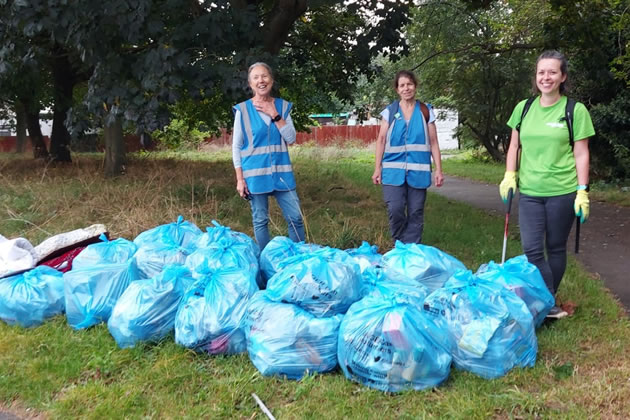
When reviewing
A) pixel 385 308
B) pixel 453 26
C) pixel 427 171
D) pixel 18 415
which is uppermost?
pixel 453 26

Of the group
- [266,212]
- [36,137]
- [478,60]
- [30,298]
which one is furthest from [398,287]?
[478,60]

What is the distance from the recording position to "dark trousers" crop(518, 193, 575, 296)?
3.68 metres

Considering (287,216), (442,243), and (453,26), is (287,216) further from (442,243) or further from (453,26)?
(453,26)

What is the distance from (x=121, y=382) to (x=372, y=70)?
847 cm

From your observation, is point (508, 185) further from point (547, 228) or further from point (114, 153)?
point (114, 153)

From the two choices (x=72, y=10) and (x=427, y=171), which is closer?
(x=427, y=171)

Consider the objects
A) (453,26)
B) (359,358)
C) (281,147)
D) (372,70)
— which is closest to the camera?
(359,358)

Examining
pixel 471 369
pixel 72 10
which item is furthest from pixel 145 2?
pixel 471 369

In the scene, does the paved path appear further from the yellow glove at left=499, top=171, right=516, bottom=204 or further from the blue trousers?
the blue trousers

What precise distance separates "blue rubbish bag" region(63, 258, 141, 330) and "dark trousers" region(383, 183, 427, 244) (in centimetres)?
211

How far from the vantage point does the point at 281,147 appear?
15.1ft

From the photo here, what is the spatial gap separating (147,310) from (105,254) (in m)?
1.01

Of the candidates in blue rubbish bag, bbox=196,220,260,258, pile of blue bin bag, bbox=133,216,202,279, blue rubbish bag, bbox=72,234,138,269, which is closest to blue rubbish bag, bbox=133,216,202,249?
pile of blue bin bag, bbox=133,216,202,279

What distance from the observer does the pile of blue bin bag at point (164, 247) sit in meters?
4.14
